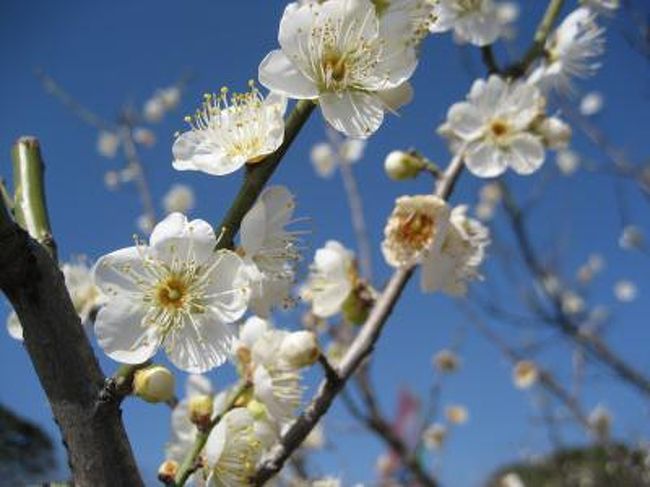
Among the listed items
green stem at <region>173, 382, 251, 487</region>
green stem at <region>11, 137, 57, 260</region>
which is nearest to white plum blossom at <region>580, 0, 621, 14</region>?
green stem at <region>173, 382, 251, 487</region>

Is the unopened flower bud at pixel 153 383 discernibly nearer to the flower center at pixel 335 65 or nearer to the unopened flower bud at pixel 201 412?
the unopened flower bud at pixel 201 412

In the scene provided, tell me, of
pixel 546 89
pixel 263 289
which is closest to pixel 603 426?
pixel 546 89

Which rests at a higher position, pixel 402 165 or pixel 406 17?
pixel 406 17

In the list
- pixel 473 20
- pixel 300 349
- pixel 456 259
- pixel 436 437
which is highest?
pixel 473 20

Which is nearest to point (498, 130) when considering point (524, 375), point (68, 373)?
point (68, 373)

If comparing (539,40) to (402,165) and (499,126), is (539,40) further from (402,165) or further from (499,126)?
(402,165)

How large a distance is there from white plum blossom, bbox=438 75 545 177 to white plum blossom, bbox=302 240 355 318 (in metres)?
0.41

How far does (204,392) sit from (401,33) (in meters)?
0.77

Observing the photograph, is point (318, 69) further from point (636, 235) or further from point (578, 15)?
point (636, 235)

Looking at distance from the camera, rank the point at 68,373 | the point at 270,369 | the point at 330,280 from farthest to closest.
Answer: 1. the point at 330,280
2. the point at 270,369
3. the point at 68,373

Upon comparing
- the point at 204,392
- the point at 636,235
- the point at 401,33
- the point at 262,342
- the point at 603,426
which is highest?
the point at 401,33

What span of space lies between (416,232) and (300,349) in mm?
353

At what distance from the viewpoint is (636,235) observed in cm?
432

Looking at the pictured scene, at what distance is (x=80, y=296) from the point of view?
1.32 metres
